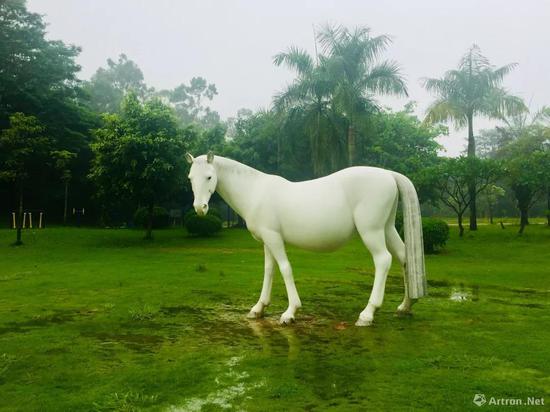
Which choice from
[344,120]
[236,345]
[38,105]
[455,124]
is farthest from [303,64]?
[236,345]

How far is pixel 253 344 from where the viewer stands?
538 cm

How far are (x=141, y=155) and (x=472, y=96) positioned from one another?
19.1 metres

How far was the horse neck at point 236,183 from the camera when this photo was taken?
679 cm

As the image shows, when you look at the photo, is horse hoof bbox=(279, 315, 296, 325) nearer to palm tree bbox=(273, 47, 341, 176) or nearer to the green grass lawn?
the green grass lawn

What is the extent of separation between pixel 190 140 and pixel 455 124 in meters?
16.0

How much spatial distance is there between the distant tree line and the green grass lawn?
10.2 m

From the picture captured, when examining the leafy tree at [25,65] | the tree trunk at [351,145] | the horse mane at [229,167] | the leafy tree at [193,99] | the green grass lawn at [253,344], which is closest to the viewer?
the green grass lawn at [253,344]

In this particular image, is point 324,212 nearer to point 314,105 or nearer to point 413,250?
point 413,250

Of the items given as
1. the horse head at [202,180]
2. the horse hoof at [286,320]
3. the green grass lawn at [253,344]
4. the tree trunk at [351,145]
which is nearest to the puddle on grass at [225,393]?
the green grass lawn at [253,344]

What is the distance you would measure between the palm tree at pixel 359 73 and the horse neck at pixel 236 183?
59.1ft

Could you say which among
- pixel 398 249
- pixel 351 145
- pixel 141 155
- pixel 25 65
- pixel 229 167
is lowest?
pixel 398 249

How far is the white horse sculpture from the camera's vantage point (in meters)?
6.29

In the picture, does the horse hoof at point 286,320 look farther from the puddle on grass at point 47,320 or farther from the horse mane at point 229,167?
the puddle on grass at point 47,320

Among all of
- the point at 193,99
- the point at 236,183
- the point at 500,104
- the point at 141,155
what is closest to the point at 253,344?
the point at 236,183
